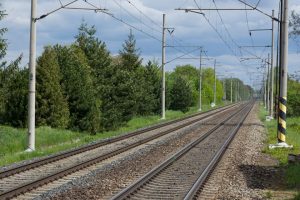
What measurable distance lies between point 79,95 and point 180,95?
40967 millimetres

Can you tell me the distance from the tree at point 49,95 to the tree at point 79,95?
175 cm

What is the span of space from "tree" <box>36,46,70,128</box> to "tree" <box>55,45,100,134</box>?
69.1 inches

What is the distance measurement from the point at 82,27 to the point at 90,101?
12221 millimetres

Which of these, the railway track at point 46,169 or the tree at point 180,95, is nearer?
the railway track at point 46,169

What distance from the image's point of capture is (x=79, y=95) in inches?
1352

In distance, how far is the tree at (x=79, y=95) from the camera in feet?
112

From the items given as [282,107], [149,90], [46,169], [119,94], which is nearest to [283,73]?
[282,107]

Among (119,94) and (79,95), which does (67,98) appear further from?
(119,94)

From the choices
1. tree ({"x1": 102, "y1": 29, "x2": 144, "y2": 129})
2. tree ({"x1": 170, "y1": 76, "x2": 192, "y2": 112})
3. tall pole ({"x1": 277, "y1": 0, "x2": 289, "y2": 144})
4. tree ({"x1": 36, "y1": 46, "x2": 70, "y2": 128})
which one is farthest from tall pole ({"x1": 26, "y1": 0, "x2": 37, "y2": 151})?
tree ({"x1": 170, "y1": 76, "x2": 192, "y2": 112})

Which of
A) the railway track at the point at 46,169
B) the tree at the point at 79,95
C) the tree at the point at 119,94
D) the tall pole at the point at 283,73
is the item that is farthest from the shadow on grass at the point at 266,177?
the tree at the point at 119,94

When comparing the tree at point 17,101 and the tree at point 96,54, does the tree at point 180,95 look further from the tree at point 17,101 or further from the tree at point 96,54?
the tree at point 17,101

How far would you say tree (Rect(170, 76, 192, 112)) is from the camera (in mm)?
73688

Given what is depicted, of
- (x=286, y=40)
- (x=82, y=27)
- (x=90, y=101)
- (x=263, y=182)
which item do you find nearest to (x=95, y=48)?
(x=82, y=27)

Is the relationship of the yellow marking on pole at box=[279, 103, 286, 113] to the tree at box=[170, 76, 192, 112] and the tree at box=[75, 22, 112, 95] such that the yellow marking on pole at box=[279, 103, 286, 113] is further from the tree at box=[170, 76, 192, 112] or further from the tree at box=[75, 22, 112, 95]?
the tree at box=[170, 76, 192, 112]
